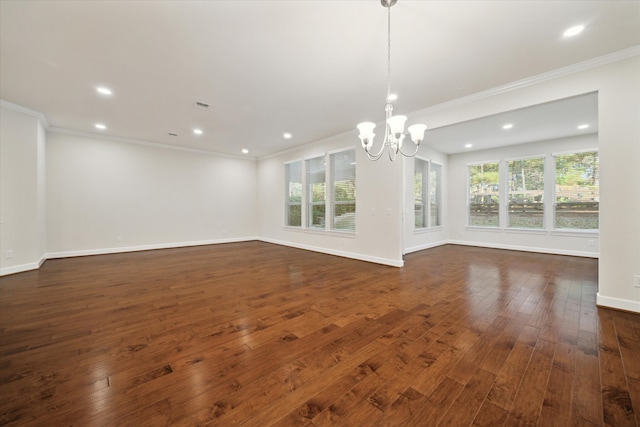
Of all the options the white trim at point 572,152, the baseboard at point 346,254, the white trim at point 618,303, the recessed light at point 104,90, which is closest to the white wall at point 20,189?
the recessed light at point 104,90

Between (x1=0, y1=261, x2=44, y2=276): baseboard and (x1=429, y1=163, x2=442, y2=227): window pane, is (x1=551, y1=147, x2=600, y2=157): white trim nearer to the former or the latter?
(x1=429, y1=163, x2=442, y2=227): window pane

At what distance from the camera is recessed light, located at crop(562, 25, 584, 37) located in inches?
95.0

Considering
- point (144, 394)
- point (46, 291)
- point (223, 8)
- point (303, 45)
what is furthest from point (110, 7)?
point (46, 291)

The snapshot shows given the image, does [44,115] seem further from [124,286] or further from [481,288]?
[481,288]

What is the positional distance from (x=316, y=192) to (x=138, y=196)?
467 centimetres

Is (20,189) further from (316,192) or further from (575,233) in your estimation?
(575,233)

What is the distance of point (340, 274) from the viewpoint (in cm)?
436

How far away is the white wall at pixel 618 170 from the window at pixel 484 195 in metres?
A: 4.50

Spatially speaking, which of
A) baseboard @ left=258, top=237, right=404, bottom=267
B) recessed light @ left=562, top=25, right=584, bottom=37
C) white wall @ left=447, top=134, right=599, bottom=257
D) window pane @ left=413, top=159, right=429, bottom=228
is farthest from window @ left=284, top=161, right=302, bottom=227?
recessed light @ left=562, top=25, right=584, bottom=37

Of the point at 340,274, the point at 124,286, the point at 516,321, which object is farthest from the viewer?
the point at 340,274

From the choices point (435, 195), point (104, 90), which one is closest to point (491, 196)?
point (435, 195)

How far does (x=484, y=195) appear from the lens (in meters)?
7.38

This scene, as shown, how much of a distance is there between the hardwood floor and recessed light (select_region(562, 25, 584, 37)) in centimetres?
286

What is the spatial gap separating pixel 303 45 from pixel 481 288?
12.7ft
